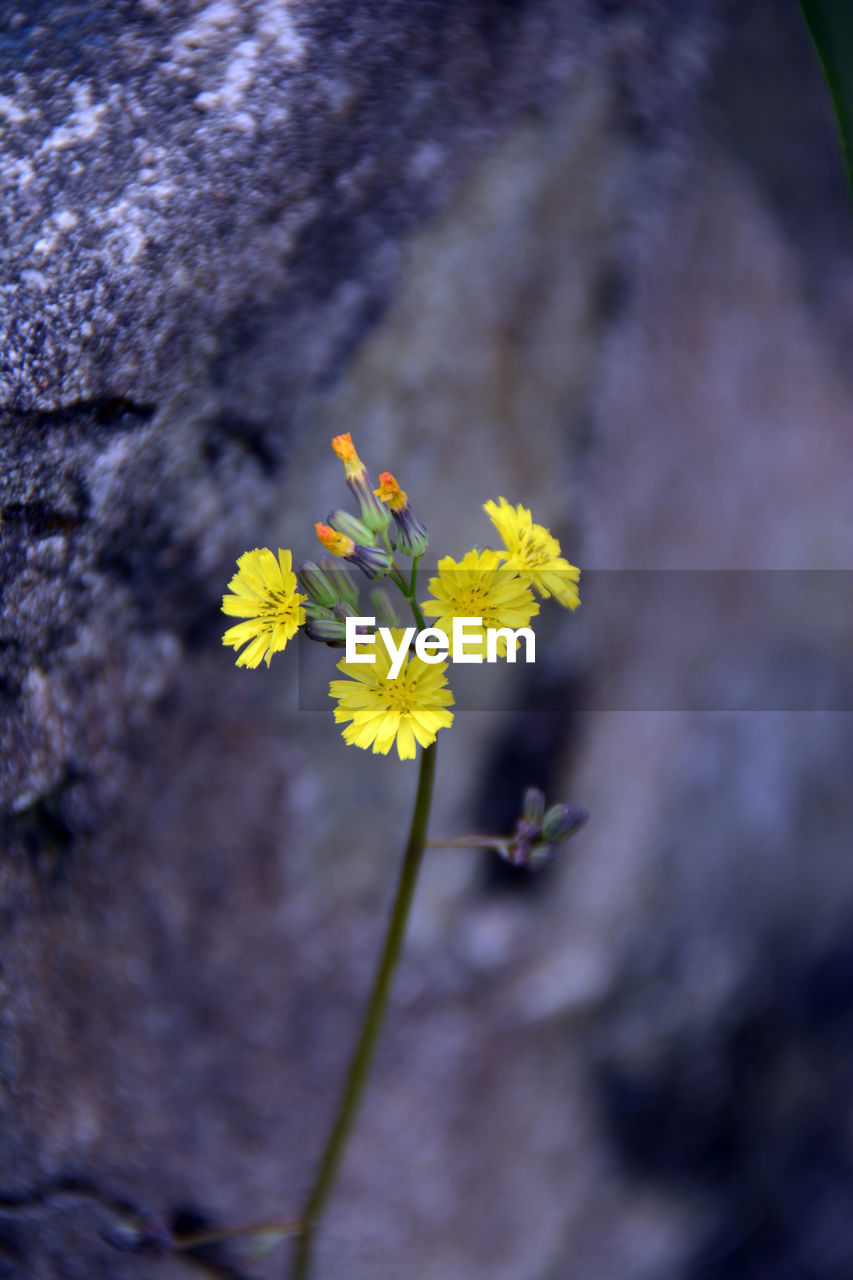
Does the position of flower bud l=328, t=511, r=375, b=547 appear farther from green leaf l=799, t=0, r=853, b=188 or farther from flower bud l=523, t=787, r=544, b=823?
green leaf l=799, t=0, r=853, b=188

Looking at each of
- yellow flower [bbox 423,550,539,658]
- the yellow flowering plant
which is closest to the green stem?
the yellow flowering plant

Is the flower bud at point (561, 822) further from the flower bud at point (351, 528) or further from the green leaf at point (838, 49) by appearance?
the green leaf at point (838, 49)

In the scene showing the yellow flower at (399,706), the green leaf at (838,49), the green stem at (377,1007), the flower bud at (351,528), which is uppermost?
the green leaf at (838,49)

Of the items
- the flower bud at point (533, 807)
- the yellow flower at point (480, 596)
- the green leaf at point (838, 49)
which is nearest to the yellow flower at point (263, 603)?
the yellow flower at point (480, 596)

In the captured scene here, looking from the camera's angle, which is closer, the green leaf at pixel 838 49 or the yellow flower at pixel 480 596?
the yellow flower at pixel 480 596

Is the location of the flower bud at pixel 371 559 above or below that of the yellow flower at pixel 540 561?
above

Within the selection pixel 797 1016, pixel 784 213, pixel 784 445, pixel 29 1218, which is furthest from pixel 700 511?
pixel 29 1218

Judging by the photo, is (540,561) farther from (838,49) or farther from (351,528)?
(838,49)

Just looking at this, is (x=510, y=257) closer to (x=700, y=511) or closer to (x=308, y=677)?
(x=700, y=511)
